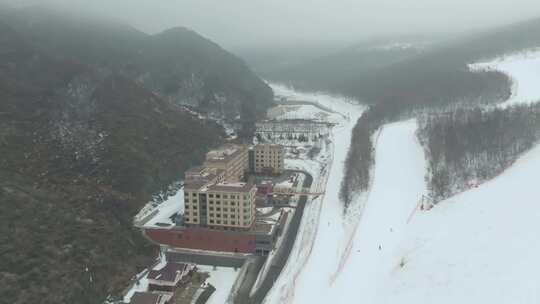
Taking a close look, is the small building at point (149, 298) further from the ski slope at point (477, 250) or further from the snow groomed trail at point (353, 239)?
the ski slope at point (477, 250)

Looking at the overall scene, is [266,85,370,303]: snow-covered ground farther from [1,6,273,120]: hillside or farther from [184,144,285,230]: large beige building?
[1,6,273,120]: hillside

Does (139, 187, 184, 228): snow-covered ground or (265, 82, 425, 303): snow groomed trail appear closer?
(265, 82, 425, 303): snow groomed trail

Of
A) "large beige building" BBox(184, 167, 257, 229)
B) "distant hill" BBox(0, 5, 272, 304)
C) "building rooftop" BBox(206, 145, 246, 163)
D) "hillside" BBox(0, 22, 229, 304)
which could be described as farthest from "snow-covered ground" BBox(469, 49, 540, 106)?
"large beige building" BBox(184, 167, 257, 229)


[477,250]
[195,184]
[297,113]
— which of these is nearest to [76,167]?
[195,184]

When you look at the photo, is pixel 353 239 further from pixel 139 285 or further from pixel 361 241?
pixel 139 285

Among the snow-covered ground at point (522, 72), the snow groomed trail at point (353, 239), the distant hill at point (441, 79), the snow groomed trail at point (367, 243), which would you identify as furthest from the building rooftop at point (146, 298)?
the distant hill at point (441, 79)

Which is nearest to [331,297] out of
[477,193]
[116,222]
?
[477,193]
